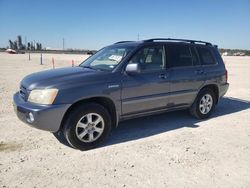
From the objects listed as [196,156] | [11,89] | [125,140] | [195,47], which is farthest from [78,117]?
[11,89]

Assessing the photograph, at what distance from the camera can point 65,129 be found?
13.3 ft

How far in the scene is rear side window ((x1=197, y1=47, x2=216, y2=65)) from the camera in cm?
595

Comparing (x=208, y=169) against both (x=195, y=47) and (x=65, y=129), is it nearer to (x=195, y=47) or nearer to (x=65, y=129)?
(x=65, y=129)

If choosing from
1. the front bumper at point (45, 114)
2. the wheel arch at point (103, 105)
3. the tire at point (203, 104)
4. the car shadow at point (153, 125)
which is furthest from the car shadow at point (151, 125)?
the front bumper at point (45, 114)

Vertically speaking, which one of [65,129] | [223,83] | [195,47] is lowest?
[65,129]

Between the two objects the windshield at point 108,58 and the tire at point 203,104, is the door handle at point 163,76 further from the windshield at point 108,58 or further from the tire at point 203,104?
the tire at point 203,104

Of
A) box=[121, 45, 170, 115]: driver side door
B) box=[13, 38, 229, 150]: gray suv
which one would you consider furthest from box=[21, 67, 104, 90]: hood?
box=[121, 45, 170, 115]: driver side door

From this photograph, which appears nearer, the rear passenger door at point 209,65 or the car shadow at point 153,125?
the car shadow at point 153,125

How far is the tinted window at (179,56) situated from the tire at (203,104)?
0.86 m

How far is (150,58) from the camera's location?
498 centimetres

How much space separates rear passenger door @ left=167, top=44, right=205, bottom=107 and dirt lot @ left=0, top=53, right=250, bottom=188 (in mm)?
635

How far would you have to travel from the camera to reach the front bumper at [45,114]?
3779 mm

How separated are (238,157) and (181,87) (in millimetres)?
1901

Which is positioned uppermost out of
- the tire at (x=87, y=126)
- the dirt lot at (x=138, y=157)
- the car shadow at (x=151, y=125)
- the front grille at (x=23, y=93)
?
the front grille at (x=23, y=93)
